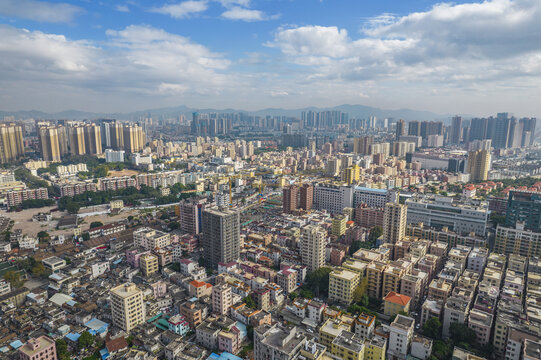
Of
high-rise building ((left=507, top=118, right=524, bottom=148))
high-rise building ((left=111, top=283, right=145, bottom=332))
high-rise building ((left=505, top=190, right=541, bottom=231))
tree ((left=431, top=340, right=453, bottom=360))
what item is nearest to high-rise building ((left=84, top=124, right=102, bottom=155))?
high-rise building ((left=111, top=283, right=145, bottom=332))

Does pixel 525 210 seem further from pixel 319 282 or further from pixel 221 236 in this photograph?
pixel 221 236

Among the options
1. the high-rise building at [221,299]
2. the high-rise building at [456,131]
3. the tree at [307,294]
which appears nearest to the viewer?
the high-rise building at [221,299]

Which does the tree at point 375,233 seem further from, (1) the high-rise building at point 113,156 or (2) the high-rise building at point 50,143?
(2) the high-rise building at point 50,143

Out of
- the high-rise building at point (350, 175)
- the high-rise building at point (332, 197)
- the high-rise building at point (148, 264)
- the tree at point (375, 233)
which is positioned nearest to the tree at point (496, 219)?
the tree at point (375, 233)

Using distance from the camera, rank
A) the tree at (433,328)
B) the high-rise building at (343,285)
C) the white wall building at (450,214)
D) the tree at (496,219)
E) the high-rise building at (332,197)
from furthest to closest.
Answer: the high-rise building at (332,197) → the tree at (496,219) → the white wall building at (450,214) → the high-rise building at (343,285) → the tree at (433,328)

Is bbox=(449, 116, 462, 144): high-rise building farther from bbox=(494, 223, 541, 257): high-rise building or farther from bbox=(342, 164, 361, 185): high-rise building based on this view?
bbox=(494, 223, 541, 257): high-rise building

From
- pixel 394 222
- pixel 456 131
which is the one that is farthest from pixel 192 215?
pixel 456 131

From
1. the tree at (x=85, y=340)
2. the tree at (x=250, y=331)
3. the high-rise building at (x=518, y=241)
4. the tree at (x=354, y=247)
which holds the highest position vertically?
the high-rise building at (x=518, y=241)

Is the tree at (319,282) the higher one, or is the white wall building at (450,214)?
the white wall building at (450,214)
